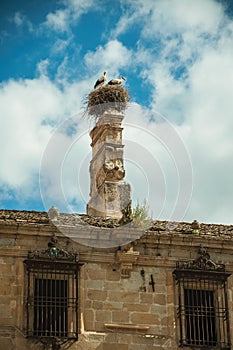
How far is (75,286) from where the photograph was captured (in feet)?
73.2

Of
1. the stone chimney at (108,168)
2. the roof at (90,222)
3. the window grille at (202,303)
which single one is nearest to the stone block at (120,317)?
the window grille at (202,303)

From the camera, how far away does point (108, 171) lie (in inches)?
1049

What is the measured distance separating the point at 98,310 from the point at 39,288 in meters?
1.33

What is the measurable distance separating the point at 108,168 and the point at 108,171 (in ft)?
0.25

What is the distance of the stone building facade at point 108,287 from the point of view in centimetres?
2192

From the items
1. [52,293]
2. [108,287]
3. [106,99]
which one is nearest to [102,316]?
[108,287]

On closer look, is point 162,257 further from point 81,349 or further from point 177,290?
point 81,349

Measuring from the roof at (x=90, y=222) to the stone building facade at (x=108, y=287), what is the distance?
35 millimetres

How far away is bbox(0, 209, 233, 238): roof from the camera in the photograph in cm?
2275

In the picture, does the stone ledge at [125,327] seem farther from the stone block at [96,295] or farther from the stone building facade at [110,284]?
the stone block at [96,295]

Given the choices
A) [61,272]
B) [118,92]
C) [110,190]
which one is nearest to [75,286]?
[61,272]

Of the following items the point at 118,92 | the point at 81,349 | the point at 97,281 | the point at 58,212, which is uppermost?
the point at 118,92

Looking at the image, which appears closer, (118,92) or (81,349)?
(81,349)

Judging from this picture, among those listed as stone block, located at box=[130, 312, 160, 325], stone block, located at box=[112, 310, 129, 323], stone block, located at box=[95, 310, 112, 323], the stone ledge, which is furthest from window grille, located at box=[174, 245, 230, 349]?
stone block, located at box=[95, 310, 112, 323]
